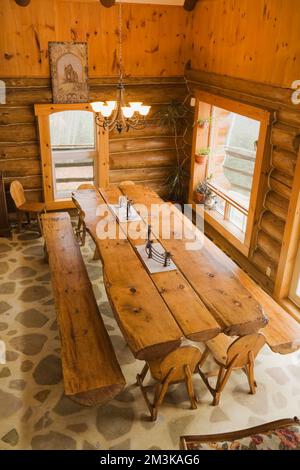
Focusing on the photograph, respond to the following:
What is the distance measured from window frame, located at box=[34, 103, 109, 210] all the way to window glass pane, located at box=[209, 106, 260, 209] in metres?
1.98

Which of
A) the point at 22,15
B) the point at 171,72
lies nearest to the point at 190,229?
the point at 171,72

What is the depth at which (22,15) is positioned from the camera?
6.14 meters

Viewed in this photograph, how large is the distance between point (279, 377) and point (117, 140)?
502 cm

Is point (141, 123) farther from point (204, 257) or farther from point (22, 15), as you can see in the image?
point (204, 257)

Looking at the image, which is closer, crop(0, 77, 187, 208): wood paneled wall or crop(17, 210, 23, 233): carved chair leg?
crop(0, 77, 187, 208): wood paneled wall

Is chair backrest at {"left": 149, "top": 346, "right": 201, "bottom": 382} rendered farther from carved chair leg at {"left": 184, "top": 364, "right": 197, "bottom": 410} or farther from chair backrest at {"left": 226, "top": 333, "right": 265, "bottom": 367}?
chair backrest at {"left": 226, "top": 333, "right": 265, "bottom": 367}

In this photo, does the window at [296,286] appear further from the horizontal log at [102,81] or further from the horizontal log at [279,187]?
the horizontal log at [102,81]

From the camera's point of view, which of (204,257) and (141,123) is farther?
(141,123)

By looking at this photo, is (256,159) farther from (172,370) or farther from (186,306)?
(172,370)

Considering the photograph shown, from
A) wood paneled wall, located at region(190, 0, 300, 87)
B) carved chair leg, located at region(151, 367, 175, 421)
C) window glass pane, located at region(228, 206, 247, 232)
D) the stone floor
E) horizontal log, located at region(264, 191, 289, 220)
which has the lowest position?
the stone floor

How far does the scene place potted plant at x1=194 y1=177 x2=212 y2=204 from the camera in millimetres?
7164

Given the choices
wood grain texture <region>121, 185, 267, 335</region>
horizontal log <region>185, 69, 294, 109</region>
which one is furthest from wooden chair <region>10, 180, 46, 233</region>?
horizontal log <region>185, 69, 294, 109</region>

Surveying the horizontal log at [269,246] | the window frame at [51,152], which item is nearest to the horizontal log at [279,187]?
the horizontal log at [269,246]

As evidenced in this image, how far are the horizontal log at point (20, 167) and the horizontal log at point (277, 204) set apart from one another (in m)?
4.13
